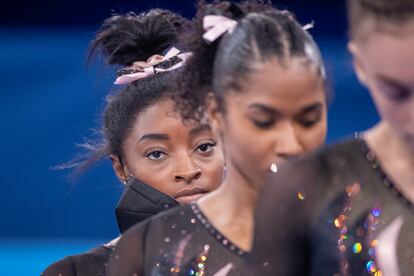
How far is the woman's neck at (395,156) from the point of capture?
116 centimetres

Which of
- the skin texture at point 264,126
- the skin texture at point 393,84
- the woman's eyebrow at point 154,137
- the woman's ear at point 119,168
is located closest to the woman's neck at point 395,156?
the skin texture at point 393,84

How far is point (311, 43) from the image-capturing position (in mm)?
1566

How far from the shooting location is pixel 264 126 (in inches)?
57.1

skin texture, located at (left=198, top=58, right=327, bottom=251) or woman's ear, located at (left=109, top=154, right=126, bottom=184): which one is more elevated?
skin texture, located at (left=198, top=58, right=327, bottom=251)

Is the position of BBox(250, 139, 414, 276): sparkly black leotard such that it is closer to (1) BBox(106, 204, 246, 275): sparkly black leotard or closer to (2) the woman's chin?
(1) BBox(106, 204, 246, 275): sparkly black leotard

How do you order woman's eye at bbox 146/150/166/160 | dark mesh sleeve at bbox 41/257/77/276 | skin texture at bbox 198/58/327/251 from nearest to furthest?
skin texture at bbox 198/58/327/251
dark mesh sleeve at bbox 41/257/77/276
woman's eye at bbox 146/150/166/160

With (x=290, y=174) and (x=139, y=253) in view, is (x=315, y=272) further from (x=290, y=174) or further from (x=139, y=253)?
(x=139, y=253)

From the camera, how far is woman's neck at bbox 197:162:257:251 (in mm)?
1581

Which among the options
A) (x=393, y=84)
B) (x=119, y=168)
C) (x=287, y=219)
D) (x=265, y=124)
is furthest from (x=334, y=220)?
(x=119, y=168)

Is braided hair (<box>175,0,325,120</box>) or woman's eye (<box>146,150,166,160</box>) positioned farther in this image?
woman's eye (<box>146,150,166,160</box>)

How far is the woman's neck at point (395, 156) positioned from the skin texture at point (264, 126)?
24cm

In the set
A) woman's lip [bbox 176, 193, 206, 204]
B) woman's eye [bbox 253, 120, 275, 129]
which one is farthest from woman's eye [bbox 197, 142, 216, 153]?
woman's eye [bbox 253, 120, 275, 129]

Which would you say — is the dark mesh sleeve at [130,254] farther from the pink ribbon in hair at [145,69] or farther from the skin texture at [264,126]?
the pink ribbon in hair at [145,69]

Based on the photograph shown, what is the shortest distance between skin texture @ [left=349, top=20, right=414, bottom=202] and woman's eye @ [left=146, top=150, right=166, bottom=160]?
103 cm
